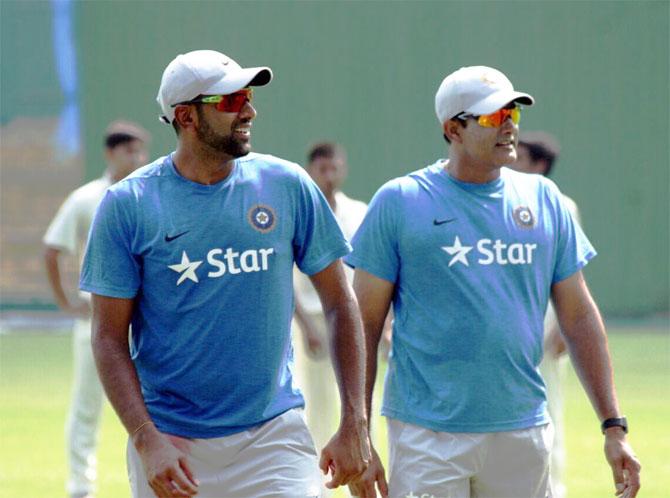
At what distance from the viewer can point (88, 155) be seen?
82.9ft

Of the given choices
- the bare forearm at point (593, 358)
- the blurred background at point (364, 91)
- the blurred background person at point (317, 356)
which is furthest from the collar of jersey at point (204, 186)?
the blurred background at point (364, 91)

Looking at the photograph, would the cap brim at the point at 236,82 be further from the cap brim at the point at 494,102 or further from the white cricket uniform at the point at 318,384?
the white cricket uniform at the point at 318,384

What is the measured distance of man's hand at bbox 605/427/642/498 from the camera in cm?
596

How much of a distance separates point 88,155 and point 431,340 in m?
19.9

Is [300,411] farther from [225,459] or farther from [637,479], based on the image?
[637,479]

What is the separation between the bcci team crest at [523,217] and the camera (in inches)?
239

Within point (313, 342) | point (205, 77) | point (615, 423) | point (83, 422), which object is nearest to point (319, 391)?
point (313, 342)

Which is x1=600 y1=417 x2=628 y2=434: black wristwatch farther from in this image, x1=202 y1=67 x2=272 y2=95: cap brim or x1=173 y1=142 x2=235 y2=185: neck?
x1=202 y1=67 x2=272 y2=95: cap brim

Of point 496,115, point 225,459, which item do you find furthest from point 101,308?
point 496,115

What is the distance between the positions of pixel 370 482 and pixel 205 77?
1.64 metres

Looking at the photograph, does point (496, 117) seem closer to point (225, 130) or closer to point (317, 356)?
point (225, 130)

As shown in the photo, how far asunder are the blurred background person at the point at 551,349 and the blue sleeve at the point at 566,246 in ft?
8.92

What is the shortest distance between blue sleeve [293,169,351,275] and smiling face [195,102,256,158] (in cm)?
25

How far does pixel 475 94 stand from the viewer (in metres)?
6.23
